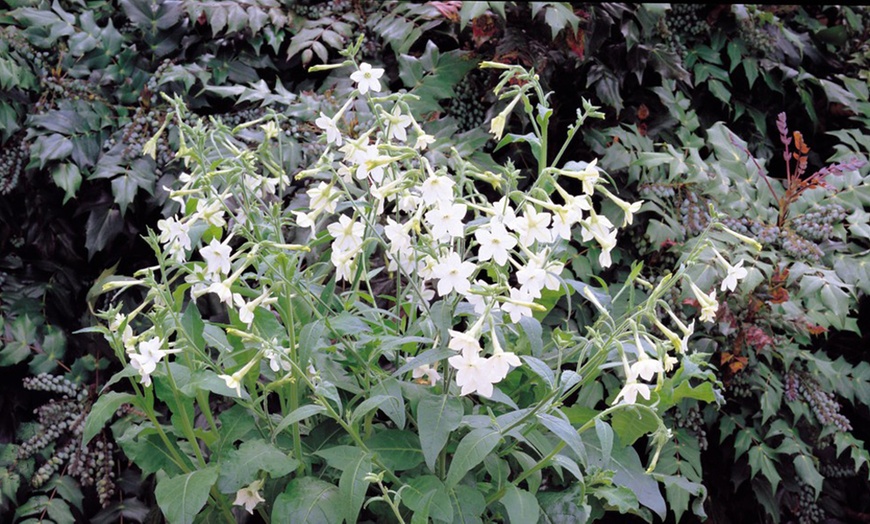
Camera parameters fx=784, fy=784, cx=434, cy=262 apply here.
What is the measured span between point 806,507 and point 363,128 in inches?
51.9

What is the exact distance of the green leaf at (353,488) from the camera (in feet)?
2.99

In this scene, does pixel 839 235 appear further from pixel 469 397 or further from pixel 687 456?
pixel 469 397

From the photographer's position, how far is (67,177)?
5.74ft

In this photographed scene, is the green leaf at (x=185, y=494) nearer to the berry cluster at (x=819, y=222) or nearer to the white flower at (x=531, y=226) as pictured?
the white flower at (x=531, y=226)

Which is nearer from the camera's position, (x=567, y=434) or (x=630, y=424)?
(x=567, y=434)

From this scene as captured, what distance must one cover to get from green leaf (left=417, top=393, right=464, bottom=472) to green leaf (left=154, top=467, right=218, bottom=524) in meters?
0.27

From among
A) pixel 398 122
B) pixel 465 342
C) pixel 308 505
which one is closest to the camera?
pixel 465 342

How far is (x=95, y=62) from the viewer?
6.39 feet

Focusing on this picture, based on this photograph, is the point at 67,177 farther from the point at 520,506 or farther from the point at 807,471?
the point at 807,471

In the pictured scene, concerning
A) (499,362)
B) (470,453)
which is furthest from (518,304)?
(470,453)

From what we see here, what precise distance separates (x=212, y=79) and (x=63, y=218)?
49 centimetres

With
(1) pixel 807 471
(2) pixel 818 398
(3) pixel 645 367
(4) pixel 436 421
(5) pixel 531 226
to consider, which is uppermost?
(5) pixel 531 226

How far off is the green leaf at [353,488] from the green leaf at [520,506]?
17 cm

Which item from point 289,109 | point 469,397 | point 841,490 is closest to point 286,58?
point 289,109
